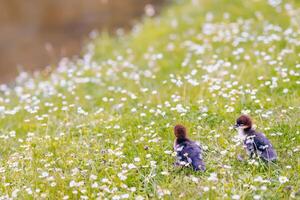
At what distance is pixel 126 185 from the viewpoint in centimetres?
595

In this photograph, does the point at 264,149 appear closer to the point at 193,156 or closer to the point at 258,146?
the point at 258,146

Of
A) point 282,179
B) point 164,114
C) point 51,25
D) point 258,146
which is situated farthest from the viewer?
point 51,25

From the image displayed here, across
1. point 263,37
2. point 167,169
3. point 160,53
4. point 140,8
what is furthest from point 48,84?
point 140,8

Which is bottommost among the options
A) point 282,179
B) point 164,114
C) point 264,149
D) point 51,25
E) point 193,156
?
point 282,179

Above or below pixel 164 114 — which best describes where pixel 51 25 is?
above

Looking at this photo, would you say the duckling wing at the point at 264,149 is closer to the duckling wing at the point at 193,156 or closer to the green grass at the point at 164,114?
the green grass at the point at 164,114

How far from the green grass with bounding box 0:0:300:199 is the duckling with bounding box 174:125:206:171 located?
11cm

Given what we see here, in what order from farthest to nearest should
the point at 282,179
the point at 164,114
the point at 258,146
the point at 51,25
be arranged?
1. the point at 51,25
2. the point at 164,114
3. the point at 258,146
4. the point at 282,179

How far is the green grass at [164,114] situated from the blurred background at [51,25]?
9.77ft

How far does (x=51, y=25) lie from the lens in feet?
56.5

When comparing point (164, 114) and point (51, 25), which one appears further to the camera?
point (51, 25)

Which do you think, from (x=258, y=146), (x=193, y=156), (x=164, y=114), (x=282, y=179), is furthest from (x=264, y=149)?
(x=164, y=114)

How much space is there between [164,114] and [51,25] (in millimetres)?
10526

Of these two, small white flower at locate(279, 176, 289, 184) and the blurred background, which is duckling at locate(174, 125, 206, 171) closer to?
small white flower at locate(279, 176, 289, 184)
